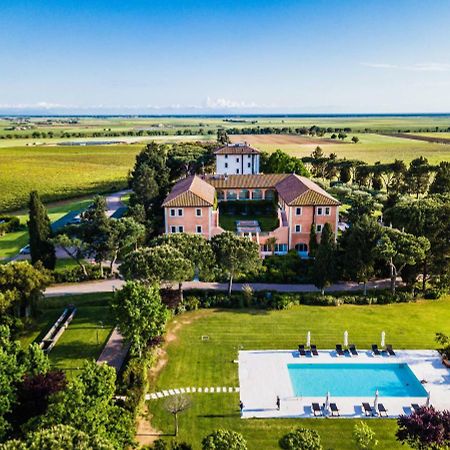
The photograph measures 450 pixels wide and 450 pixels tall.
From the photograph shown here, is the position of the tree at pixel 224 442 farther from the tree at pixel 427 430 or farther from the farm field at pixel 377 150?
the farm field at pixel 377 150

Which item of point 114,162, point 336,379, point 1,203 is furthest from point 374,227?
point 114,162

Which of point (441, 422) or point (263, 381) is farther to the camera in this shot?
point (263, 381)

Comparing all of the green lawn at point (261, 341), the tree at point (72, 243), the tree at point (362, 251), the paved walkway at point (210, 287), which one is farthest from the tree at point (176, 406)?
the tree at point (72, 243)

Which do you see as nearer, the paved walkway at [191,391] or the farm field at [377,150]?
the paved walkway at [191,391]

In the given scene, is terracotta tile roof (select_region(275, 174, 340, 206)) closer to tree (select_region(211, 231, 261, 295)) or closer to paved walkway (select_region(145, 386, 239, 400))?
tree (select_region(211, 231, 261, 295))

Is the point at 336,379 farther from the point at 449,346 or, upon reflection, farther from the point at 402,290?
the point at 402,290

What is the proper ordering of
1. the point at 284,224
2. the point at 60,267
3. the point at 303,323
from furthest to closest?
1. the point at 284,224
2. the point at 60,267
3. the point at 303,323

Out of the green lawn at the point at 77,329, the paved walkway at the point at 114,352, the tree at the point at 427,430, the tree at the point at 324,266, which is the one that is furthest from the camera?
the tree at the point at 324,266
